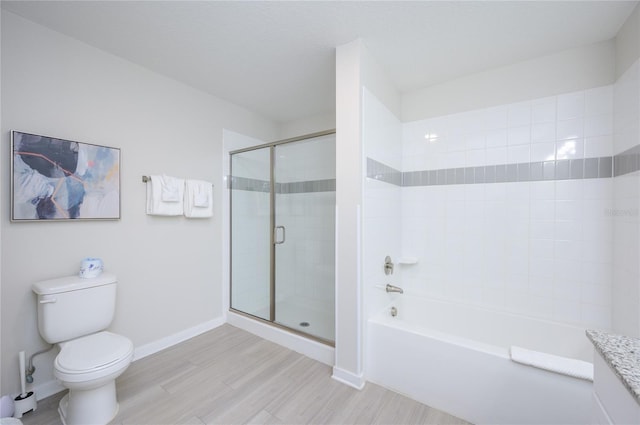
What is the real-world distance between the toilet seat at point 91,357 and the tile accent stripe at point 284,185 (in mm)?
1695

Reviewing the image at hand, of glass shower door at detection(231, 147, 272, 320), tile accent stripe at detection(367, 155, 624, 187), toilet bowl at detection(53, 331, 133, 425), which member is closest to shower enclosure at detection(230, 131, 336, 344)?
glass shower door at detection(231, 147, 272, 320)

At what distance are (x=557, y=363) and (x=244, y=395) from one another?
1805 millimetres

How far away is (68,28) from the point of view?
1.76 m

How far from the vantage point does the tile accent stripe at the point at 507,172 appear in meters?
1.85

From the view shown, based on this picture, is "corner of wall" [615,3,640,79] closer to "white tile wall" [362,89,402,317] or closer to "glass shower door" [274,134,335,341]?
"white tile wall" [362,89,402,317]

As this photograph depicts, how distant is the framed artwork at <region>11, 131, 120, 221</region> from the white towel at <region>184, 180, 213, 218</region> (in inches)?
21.4

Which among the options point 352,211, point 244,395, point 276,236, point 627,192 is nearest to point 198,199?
point 276,236

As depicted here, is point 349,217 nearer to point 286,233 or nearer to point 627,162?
point 286,233

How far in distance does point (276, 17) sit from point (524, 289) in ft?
8.73

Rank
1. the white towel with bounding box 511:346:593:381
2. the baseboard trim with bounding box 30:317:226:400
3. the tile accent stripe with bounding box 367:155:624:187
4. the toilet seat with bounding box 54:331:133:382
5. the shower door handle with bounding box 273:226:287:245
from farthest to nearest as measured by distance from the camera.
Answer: the shower door handle with bounding box 273:226:287:245 → the tile accent stripe with bounding box 367:155:624:187 → the baseboard trim with bounding box 30:317:226:400 → the toilet seat with bounding box 54:331:133:382 → the white towel with bounding box 511:346:593:381

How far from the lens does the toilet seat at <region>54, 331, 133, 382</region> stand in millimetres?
1378

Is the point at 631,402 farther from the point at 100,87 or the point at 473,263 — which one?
the point at 100,87

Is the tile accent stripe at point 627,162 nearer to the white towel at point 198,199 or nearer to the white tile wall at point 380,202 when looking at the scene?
the white tile wall at point 380,202

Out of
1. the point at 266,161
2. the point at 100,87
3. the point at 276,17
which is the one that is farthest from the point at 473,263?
the point at 100,87
